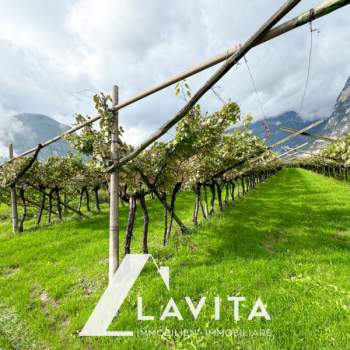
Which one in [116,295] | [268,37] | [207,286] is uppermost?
[268,37]

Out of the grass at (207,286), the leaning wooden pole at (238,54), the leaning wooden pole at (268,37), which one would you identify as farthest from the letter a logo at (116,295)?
the leaning wooden pole at (268,37)

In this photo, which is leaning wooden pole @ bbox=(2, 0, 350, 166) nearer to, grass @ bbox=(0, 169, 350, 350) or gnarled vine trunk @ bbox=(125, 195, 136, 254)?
gnarled vine trunk @ bbox=(125, 195, 136, 254)

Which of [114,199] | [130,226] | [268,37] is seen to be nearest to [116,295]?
[130,226]

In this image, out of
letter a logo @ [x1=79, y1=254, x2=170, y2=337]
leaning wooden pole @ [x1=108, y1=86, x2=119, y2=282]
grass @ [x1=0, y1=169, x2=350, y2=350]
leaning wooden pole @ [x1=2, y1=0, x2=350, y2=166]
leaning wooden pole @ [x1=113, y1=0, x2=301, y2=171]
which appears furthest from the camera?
leaning wooden pole @ [x1=108, y1=86, x2=119, y2=282]

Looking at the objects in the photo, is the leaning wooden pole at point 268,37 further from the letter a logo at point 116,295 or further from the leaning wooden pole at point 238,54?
the letter a logo at point 116,295

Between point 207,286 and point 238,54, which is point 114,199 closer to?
point 207,286

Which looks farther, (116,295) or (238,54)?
(116,295)

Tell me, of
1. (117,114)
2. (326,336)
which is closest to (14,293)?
(117,114)

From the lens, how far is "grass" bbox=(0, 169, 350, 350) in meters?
3.92

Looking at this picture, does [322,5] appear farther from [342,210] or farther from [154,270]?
[342,210]

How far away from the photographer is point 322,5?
2650 millimetres

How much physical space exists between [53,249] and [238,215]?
1036cm

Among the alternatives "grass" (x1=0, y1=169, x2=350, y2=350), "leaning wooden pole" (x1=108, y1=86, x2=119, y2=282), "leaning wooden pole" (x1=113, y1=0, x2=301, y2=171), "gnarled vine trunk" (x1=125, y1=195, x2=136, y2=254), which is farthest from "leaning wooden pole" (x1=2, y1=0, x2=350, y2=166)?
"grass" (x1=0, y1=169, x2=350, y2=350)

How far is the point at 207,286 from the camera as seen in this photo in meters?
5.43
